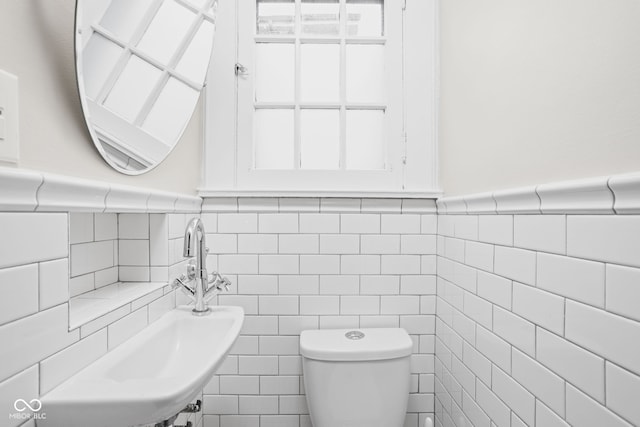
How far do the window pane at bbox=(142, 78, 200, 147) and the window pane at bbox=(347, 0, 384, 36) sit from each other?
0.69m

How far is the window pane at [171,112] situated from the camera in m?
1.04

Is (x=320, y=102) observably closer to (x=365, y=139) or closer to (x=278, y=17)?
(x=365, y=139)

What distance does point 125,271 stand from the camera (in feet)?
3.78

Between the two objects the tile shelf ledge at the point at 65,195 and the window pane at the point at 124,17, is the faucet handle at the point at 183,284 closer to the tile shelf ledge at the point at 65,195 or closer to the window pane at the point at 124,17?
the tile shelf ledge at the point at 65,195

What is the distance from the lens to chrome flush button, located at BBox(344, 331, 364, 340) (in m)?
1.27

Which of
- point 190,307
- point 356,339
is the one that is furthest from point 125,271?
point 356,339

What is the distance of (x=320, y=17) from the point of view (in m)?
1.43

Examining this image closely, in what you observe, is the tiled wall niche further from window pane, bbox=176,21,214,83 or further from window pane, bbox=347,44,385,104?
window pane, bbox=347,44,385,104

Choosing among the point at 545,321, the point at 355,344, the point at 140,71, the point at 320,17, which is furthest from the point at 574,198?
the point at 320,17

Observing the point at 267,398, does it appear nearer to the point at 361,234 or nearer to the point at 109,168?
the point at 361,234

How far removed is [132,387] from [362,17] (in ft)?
4.81

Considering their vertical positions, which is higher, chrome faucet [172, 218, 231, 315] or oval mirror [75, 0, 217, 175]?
oval mirror [75, 0, 217, 175]

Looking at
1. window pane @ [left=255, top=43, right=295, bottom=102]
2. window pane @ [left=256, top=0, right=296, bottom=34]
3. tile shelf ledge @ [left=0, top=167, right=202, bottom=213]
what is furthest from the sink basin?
window pane @ [left=256, top=0, right=296, bottom=34]

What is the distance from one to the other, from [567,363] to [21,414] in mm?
947
